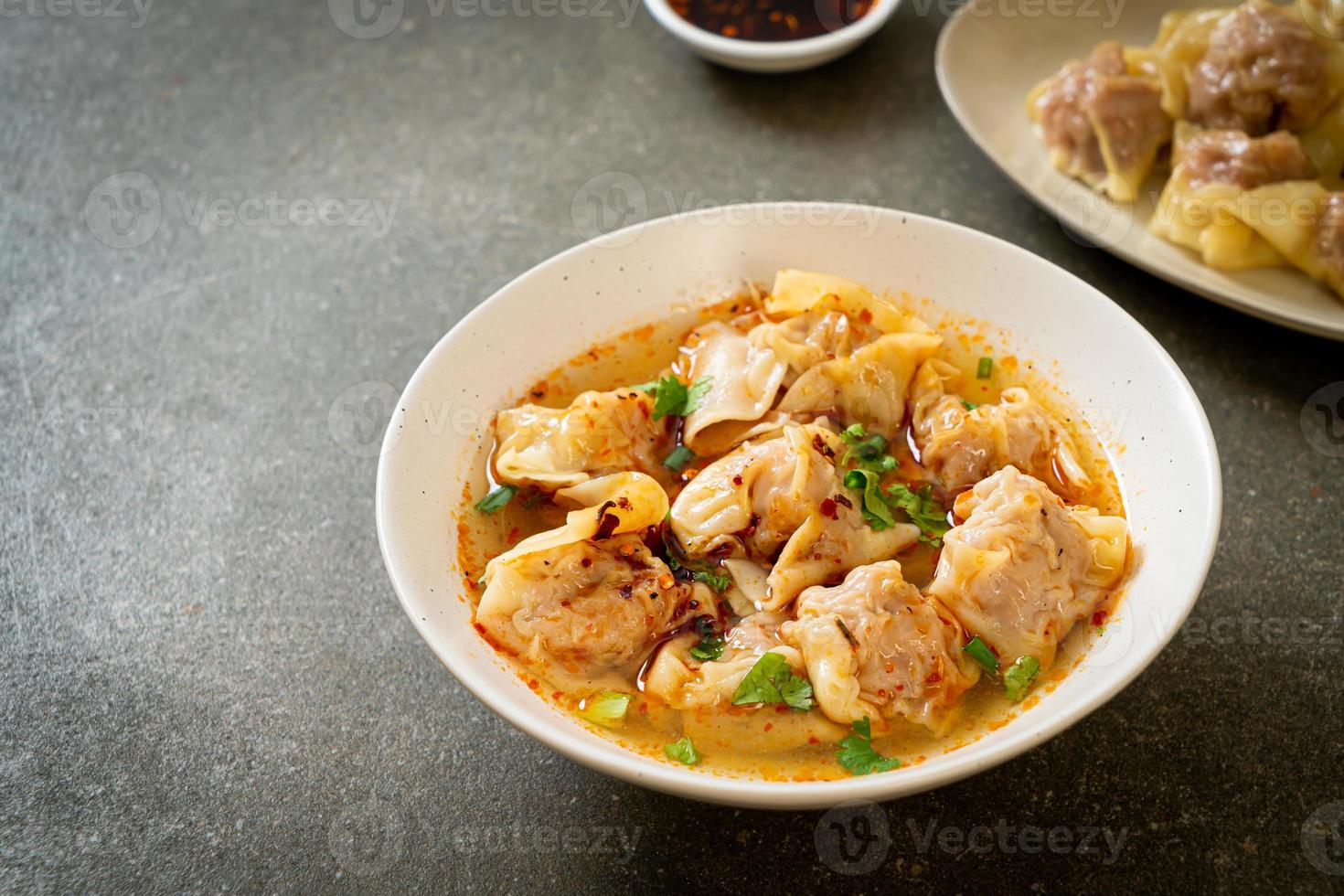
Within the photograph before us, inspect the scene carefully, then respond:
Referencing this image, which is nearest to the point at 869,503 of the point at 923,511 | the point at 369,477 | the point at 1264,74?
the point at 923,511

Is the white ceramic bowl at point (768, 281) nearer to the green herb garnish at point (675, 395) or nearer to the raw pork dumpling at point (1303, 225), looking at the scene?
the green herb garnish at point (675, 395)

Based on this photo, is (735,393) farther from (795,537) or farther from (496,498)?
(496,498)

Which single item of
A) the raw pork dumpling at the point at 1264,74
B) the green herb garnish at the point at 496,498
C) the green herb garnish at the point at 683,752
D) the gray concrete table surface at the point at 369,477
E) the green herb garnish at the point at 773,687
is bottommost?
the gray concrete table surface at the point at 369,477

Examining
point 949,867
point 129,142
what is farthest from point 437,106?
point 949,867

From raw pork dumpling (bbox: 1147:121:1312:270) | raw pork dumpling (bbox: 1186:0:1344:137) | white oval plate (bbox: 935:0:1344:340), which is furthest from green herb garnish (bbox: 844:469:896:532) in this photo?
raw pork dumpling (bbox: 1186:0:1344:137)

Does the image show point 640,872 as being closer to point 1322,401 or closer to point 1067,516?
point 1067,516

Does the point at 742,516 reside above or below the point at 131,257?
above

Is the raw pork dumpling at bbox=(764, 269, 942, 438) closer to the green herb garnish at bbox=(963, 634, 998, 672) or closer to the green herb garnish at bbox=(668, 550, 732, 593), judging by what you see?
the green herb garnish at bbox=(668, 550, 732, 593)

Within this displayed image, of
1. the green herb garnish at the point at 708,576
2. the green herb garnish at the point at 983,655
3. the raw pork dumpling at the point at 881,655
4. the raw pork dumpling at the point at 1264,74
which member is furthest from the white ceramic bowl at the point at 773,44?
the green herb garnish at the point at 983,655
